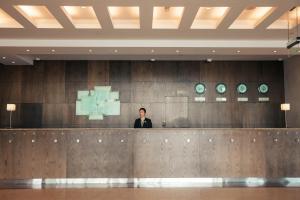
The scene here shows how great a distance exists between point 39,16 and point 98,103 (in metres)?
4.14

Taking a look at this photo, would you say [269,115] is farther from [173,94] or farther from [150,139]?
[150,139]

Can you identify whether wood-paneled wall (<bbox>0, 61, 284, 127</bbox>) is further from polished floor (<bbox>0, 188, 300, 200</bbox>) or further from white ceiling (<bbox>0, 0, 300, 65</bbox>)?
polished floor (<bbox>0, 188, 300, 200</bbox>)

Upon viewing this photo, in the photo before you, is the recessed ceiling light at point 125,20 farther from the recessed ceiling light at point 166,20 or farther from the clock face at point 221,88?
the clock face at point 221,88

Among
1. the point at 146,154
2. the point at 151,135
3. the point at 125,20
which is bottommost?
the point at 146,154

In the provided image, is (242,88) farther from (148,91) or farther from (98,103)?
(98,103)

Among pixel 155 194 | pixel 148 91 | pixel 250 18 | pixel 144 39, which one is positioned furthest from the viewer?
pixel 148 91

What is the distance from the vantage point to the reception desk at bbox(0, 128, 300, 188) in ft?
23.6

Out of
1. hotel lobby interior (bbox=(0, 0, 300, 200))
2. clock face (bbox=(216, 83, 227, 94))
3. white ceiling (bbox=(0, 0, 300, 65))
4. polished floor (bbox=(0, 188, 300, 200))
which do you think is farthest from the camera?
clock face (bbox=(216, 83, 227, 94))

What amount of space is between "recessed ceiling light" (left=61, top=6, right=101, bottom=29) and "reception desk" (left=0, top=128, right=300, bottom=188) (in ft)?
8.33

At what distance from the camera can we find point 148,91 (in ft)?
35.0

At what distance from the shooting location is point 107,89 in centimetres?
1066

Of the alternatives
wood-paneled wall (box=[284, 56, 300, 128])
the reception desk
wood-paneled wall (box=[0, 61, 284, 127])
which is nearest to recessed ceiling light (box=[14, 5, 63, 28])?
the reception desk

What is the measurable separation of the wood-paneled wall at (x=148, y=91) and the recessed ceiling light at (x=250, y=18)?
3373 mm

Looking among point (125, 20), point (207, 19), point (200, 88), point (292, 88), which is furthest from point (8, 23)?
point (292, 88)
